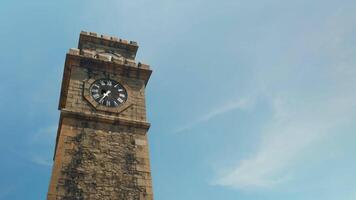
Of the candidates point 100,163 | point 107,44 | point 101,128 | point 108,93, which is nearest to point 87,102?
point 108,93

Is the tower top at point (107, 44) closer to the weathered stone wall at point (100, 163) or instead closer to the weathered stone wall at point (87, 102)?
the weathered stone wall at point (87, 102)

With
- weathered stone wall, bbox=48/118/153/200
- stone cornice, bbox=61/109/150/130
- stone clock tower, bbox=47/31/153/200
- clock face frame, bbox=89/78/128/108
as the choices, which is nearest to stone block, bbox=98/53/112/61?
stone clock tower, bbox=47/31/153/200

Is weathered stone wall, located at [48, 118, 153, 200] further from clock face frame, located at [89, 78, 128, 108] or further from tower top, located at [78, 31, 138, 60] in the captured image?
tower top, located at [78, 31, 138, 60]

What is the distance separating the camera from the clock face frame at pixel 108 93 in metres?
19.7

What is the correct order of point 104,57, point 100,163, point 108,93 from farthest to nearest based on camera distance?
point 104,57 < point 108,93 < point 100,163

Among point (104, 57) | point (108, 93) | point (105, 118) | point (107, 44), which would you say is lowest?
point (105, 118)

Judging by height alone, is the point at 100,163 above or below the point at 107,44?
below

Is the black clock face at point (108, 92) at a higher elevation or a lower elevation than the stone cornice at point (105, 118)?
higher

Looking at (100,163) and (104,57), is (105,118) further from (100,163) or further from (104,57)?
(104,57)

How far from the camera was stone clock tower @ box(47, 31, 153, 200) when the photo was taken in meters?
16.3

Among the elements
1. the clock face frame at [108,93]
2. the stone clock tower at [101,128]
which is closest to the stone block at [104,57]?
the stone clock tower at [101,128]

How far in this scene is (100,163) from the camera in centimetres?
1708

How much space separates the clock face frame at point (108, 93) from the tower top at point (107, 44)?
3284mm

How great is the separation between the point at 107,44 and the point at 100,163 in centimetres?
911
